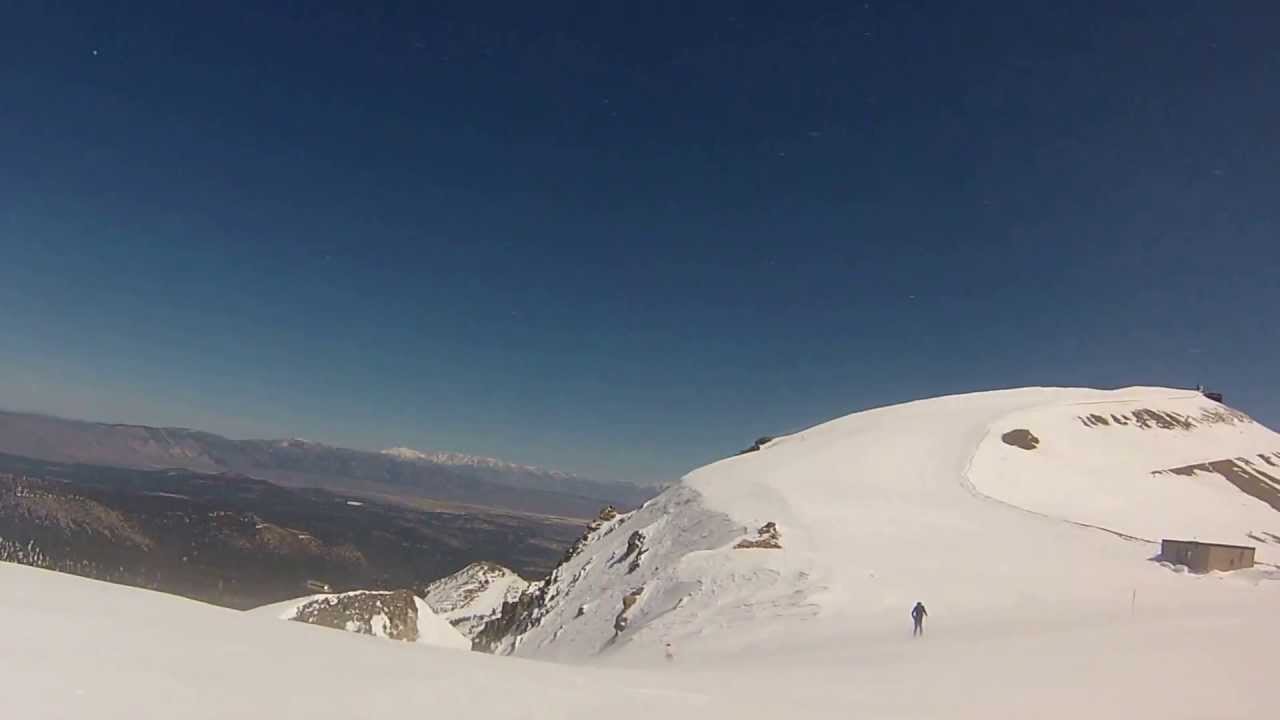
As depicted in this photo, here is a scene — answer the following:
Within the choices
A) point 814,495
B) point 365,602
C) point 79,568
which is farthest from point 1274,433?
point 79,568

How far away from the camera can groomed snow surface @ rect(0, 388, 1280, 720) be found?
682 centimetres

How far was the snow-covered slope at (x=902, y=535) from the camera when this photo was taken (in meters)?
25.5

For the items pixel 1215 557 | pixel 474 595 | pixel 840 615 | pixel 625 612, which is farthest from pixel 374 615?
pixel 474 595

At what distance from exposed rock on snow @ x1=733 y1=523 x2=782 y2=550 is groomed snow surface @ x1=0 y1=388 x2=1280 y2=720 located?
54 centimetres

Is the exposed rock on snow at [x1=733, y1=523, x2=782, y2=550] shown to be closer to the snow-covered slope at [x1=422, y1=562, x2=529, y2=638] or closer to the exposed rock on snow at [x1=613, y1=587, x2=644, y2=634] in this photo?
the exposed rock on snow at [x1=613, y1=587, x2=644, y2=634]

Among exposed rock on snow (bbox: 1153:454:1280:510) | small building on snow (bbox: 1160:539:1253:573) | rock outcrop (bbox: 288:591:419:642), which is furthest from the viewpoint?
exposed rock on snow (bbox: 1153:454:1280:510)

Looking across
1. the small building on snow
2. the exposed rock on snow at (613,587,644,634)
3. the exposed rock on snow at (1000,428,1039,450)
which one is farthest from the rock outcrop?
the exposed rock on snow at (1000,428,1039,450)

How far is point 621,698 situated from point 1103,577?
28.6 metres

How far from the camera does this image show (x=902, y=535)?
115 feet

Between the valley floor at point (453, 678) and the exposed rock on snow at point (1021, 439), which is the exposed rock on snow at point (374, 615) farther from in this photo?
the exposed rock on snow at point (1021, 439)

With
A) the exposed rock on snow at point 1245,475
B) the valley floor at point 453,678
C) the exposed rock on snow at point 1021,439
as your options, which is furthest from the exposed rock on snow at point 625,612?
the exposed rock on snow at point 1245,475

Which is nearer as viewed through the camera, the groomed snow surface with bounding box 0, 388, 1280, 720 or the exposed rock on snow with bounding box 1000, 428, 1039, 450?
the groomed snow surface with bounding box 0, 388, 1280, 720

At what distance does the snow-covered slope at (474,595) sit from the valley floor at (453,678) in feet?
180

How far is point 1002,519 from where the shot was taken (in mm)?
38719
